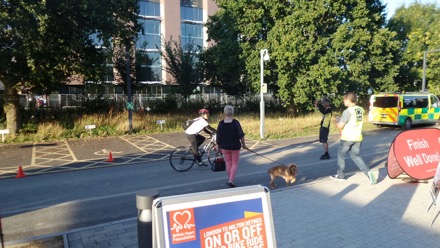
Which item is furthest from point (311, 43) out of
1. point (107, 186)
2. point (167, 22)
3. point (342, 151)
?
point (167, 22)

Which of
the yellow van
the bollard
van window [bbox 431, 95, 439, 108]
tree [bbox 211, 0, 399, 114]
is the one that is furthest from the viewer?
tree [bbox 211, 0, 399, 114]

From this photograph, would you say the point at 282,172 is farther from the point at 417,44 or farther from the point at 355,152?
the point at 417,44

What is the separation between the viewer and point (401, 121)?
1758 centimetres

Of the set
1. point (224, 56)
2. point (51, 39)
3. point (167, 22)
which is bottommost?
point (51, 39)

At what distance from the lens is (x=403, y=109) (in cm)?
1762

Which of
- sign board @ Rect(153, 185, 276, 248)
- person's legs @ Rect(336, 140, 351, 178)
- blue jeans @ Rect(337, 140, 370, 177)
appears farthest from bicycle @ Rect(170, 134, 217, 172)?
sign board @ Rect(153, 185, 276, 248)

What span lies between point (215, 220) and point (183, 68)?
20.0 metres

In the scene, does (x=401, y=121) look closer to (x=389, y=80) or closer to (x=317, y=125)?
(x=317, y=125)

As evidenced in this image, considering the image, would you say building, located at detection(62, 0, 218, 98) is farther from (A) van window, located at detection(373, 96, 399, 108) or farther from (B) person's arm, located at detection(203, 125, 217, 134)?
(B) person's arm, located at detection(203, 125, 217, 134)

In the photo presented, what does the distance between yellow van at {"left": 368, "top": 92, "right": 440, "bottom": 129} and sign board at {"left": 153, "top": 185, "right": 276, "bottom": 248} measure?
57.5 ft

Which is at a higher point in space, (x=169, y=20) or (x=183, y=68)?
(x=169, y=20)

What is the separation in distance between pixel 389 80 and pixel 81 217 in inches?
962

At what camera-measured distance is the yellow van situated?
17.6m

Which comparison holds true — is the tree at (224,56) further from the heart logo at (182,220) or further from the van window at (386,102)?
the heart logo at (182,220)
